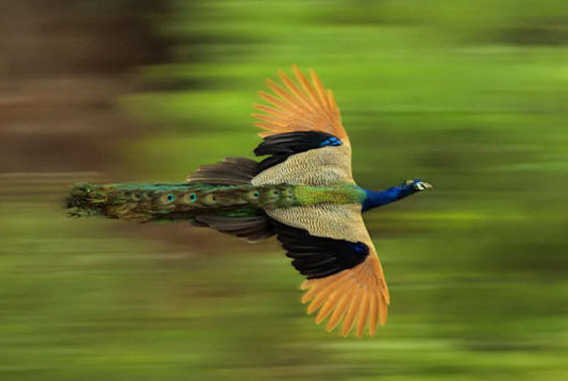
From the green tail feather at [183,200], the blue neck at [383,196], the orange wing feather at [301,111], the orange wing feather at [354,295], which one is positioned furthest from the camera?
the orange wing feather at [301,111]

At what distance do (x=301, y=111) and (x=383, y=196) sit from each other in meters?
0.44

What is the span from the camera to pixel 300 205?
328cm

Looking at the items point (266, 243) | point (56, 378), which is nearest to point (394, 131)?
point (266, 243)

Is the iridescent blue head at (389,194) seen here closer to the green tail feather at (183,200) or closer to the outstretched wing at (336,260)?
the outstretched wing at (336,260)

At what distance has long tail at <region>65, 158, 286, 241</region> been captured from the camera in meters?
3.23

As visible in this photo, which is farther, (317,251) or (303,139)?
(303,139)

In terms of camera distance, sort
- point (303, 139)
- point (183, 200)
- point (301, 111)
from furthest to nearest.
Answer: point (301, 111) < point (303, 139) < point (183, 200)

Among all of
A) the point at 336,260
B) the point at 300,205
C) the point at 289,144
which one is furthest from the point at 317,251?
the point at 289,144

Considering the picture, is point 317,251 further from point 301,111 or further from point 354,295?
point 301,111

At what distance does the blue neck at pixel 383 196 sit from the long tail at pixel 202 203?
8.6 inches

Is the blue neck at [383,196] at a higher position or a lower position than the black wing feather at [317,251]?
higher

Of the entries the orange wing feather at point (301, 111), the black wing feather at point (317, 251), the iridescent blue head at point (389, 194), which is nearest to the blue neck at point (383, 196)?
the iridescent blue head at point (389, 194)

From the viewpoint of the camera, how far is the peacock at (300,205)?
326cm

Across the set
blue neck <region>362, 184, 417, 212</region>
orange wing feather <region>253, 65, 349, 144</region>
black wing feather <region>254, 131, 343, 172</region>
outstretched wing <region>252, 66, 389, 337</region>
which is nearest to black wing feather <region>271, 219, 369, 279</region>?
outstretched wing <region>252, 66, 389, 337</region>
